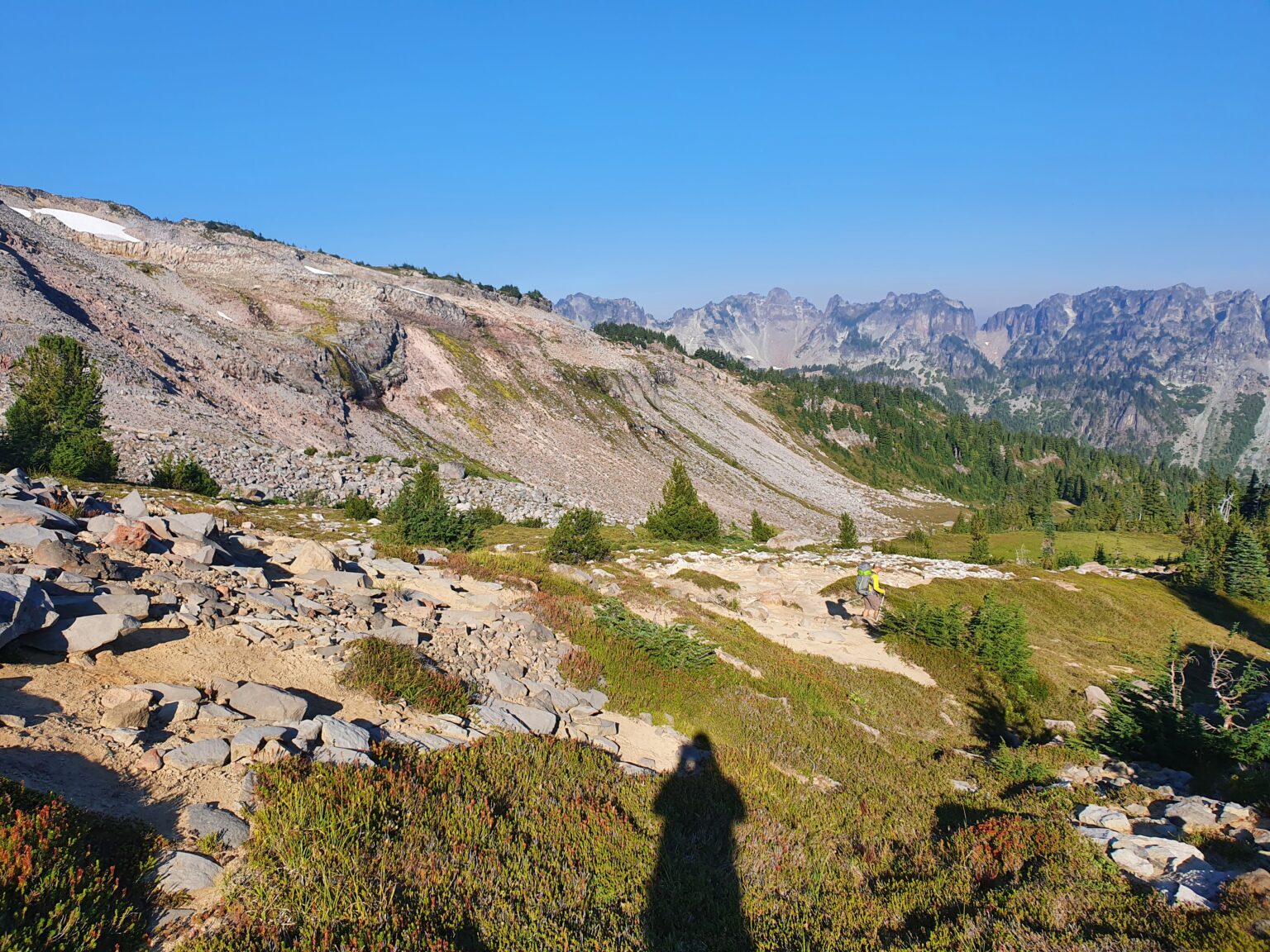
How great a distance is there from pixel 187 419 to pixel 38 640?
40.1m

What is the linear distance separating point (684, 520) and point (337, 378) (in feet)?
142

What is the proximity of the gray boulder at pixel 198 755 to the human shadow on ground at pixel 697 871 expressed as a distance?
4880 millimetres

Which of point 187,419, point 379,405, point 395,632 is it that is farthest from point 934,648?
point 379,405

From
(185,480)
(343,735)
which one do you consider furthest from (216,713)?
(185,480)

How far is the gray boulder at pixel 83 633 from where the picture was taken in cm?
790

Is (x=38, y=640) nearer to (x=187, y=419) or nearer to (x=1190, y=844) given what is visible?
(x=1190, y=844)

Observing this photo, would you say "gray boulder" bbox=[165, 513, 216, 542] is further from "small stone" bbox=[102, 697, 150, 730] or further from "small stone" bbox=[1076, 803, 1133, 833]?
"small stone" bbox=[1076, 803, 1133, 833]

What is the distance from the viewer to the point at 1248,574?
1710 inches

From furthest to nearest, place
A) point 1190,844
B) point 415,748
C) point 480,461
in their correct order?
point 480,461 → point 415,748 → point 1190,844

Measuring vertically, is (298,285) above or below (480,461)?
above

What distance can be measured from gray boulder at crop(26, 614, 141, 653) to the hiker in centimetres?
2110

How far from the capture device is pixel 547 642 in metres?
13.9

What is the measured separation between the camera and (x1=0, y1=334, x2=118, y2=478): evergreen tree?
21594 millimetres

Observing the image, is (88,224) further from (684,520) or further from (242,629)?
(242,629)
